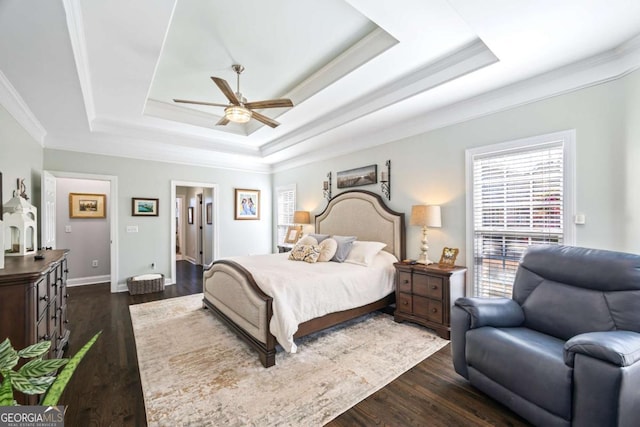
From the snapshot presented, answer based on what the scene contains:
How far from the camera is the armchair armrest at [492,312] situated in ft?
7.11

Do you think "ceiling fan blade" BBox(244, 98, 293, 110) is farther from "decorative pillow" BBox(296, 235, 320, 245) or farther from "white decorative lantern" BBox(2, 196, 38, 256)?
Result: "white decorative lantern" BBox(2, 196, 38, 256)

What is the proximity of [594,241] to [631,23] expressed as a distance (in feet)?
5.72

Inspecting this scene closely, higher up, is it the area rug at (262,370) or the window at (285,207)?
the window at (285,207)

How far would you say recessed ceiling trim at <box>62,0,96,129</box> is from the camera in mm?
1979

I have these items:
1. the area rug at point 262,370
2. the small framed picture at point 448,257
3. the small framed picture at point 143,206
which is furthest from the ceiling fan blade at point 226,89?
the small framed picture at point 143,206

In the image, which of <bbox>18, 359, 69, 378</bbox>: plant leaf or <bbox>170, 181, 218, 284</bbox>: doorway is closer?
<bbox>18, 359, 69, 378</bbox>: plant leaf

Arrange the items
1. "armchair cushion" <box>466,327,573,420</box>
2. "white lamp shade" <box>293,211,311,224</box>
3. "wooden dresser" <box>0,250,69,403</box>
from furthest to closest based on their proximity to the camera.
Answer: "white lamp shade" <box>293,211,311,224</box>
"wooden dresser" <box>0,250,69,403</box>
"armchair cushion" <box>466,327,573,420</box>

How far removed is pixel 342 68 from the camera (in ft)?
10.3

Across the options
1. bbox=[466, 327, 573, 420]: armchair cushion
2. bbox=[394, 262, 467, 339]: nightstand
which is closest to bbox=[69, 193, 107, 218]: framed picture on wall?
bbox=[394, 262, 467, 339]: nightstand

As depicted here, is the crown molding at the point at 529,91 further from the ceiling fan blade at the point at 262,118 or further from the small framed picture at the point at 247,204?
the small framed picture at the point at 247,204

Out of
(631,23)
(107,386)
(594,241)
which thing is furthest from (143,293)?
(631,23)

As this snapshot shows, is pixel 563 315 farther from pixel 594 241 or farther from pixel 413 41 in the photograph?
pixel 413 41

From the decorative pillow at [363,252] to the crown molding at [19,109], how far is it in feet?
13.4

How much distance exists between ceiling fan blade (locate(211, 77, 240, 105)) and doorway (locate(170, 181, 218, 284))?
137 inches
